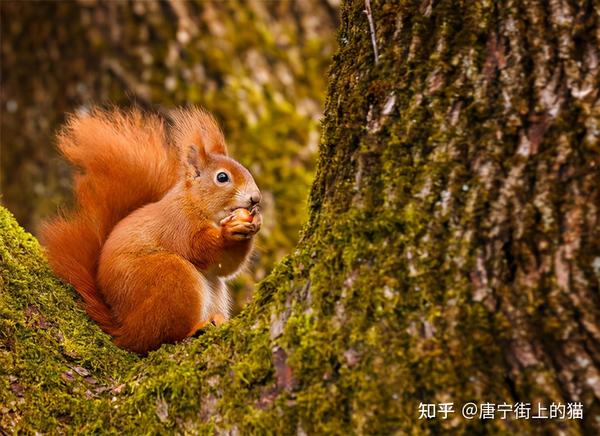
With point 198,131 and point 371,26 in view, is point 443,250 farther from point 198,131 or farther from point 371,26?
point 198,131

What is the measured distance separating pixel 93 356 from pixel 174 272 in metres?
0.43

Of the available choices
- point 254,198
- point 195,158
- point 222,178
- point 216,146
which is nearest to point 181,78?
point 216,146

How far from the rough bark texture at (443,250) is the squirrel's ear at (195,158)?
107 cm

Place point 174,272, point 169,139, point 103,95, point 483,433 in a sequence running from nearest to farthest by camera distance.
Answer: point 483,433 → point 174,272 → point 169,139 → point 103,95

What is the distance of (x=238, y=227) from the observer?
2453 millimetres

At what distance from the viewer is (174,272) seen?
2.29 m

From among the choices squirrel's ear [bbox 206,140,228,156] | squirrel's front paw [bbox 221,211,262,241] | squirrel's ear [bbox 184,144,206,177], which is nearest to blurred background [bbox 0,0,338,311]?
squirrel's ear [bbox 206,140,228,156]

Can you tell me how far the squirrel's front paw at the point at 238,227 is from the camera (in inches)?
96.6

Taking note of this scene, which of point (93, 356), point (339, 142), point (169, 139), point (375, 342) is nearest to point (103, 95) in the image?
point (169, 139)

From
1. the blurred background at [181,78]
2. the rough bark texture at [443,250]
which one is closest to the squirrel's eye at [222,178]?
the rough bark texture at [443,250]

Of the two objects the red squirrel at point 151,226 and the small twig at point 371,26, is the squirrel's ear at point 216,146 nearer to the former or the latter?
the red squirrel at point 151,226

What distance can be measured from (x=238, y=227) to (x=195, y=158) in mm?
339

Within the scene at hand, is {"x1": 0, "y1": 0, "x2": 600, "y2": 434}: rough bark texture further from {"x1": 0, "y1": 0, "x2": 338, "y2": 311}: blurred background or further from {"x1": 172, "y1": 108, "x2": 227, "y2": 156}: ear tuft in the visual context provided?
{"x1": 0, "y1": 0, "x2": 338, "y2": 311}: blurred background

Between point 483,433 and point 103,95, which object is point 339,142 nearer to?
point 483,433
